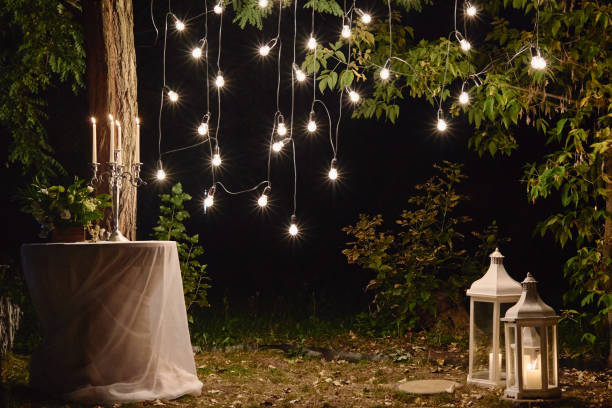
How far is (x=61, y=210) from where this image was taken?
4309 millimetres

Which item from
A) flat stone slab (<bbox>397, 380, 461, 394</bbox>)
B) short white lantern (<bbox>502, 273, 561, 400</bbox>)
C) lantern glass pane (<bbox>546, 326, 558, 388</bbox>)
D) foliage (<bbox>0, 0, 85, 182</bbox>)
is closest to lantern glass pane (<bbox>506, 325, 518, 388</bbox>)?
short white lantern (<bbox>502, 273, 561, 400</bbox>)

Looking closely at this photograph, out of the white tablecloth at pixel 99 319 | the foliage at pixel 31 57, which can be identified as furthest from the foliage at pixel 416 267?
the foliage at pixel 31 57

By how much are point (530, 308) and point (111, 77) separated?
138 inches

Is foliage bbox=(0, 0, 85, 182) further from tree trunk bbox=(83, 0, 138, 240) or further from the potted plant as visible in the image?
the potted plant

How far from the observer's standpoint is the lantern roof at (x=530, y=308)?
12.0 ft

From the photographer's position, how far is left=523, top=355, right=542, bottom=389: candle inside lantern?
12.3 feet

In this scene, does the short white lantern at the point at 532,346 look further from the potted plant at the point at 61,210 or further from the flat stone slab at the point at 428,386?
the potted plant at the point at 61,210

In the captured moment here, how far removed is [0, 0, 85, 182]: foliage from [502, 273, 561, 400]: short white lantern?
14.7 ft

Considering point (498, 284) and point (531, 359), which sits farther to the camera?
→ point (498, 284)

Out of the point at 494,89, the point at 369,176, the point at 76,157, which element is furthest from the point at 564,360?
the point at 76,157

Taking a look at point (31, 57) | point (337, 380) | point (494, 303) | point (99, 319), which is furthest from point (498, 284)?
point (31, 57)

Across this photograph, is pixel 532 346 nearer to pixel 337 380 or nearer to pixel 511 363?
pixel 511 363

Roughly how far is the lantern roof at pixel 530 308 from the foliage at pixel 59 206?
2.64 m

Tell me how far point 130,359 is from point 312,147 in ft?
24.7
